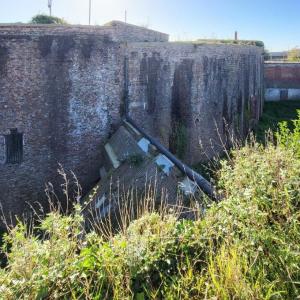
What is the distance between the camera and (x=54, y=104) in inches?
437

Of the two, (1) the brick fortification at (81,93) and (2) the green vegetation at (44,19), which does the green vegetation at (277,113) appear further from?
(2) the green vegetation at (44,19)

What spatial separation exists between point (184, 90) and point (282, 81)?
16963mm

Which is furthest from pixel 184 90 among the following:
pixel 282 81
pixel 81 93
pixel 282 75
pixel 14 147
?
pixel 282 75

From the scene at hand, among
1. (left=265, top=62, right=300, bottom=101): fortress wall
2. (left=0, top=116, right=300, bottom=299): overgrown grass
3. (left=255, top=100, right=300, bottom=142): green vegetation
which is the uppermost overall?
(left=265, top=62, right=300, bottom=101): fortress wall

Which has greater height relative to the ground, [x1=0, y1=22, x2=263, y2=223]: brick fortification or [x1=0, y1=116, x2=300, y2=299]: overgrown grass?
[x1=0, y1=22, x2=263, y2=223]: brick fortification

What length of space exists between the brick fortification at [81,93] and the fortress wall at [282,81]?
15337 mm

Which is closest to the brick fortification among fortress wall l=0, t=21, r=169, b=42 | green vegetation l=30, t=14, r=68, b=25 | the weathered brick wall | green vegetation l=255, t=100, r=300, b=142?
fortress wall l=0, t=21, r=169, b=42

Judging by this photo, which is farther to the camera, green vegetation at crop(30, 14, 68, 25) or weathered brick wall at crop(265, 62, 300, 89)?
weathered brick wall at crop(265, 62, 300, 89)

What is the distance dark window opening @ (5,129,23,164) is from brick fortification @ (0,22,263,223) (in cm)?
9

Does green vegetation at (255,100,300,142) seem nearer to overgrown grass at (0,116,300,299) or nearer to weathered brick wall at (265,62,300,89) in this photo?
weathered brick wall at (265,62,300,89)

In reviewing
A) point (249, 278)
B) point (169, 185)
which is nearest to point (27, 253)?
point (249, 278)

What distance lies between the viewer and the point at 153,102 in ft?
42.5

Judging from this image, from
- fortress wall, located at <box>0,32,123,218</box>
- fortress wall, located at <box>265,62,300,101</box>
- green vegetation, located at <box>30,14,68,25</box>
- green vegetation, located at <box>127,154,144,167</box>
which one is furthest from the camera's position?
fortress wall, located at <box>265,62,300,101</box>

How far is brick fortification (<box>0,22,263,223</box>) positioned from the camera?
10.6 m
